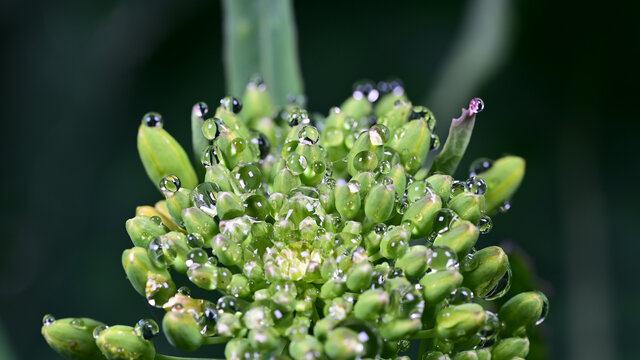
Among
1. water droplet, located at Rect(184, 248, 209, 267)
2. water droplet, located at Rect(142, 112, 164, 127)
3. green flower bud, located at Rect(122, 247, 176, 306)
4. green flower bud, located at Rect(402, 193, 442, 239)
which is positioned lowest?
green flower bud, located at Rect(122, 247, 176, 306)

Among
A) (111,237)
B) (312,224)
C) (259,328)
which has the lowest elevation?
(259,328)

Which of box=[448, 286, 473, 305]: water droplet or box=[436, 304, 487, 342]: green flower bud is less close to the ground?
box=[448, 286, 473, 305]: water droplet

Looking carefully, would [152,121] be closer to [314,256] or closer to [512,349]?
[314,256]

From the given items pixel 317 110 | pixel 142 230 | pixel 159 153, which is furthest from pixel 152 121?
pixel 317 110

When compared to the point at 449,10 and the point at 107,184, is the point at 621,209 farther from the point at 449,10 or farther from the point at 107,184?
the point at 107,184

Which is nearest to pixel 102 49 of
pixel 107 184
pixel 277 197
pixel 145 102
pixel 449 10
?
pixel 145 102

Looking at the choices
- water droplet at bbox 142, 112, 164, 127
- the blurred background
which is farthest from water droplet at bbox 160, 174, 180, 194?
the blurred background

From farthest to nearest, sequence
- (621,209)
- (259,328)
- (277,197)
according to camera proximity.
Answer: (621,209) → (277,197) → (259,328)

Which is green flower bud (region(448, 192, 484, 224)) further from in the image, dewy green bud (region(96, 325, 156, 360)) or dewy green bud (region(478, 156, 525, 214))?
dewy green bud (region(96, 325, 156, 360))
